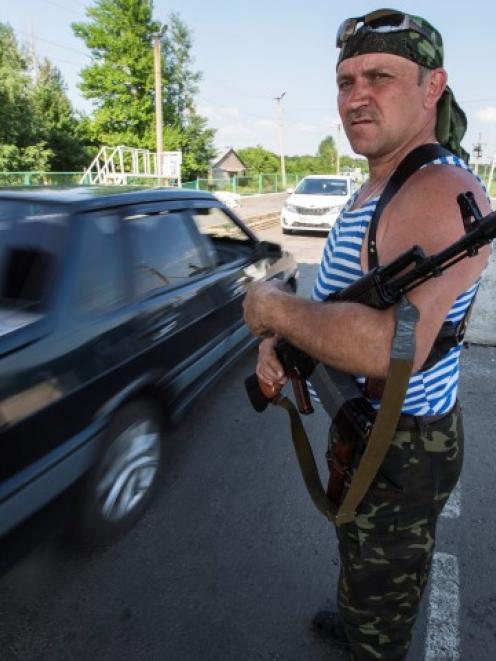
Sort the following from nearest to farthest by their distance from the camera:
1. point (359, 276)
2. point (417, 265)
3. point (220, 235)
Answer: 1. point (417, 265)
2. point (359, 276)
3. point (220, 235)

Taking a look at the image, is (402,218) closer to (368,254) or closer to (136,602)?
(368,254)

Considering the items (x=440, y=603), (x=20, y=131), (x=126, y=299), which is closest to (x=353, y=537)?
(x=440, y=603)

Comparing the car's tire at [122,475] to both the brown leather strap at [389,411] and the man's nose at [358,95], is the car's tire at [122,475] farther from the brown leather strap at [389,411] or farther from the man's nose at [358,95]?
the man's nose at [358,95]

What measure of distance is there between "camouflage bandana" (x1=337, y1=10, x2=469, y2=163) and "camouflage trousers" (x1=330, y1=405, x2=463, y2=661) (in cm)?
76

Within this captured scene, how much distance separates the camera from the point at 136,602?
6.74ft

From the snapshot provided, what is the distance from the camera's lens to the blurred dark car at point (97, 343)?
179 cm

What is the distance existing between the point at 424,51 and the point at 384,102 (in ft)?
0.49

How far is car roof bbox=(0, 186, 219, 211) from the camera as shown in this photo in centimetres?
239

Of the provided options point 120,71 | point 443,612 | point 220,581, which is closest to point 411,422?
point 443,612

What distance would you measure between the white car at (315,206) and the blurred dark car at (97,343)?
9.72 m

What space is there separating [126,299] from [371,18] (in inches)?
63.9

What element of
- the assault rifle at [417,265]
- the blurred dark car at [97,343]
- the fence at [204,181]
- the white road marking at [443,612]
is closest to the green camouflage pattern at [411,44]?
the assault rifle at [417,265]

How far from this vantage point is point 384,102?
1168 mm

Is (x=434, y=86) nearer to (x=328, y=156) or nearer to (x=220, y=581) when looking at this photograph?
(x=220, y=581)
